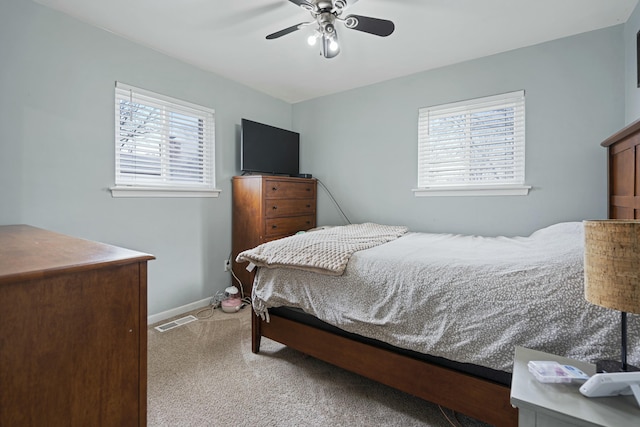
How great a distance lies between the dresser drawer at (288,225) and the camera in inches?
116

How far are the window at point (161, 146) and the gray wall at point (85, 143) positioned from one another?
0.07m

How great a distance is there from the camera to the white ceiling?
1.95 metres

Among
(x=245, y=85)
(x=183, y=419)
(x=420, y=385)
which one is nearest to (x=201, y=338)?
(x=183, y=419)

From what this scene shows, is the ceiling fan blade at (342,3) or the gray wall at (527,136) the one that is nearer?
the ceiling fan blade at (342,3)

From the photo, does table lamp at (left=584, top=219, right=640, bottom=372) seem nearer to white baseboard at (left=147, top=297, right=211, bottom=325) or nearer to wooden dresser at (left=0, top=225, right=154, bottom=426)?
wooden dresser at (left=0, top=225, right=154, bottom=426)

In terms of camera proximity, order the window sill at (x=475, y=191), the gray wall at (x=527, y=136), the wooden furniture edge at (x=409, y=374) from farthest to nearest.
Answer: the window sill at (x=475, y=191) < the gray wall at (x=527, y=136) < the wooden furniture edge at (x=409, y=374)

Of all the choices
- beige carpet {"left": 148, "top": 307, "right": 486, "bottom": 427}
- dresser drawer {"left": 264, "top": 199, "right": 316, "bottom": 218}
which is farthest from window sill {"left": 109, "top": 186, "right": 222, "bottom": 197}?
beige carpet {"left": 148, "top": 307, "right": 486, "bottom": 427}

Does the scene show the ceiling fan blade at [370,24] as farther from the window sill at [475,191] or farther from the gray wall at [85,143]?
the gray wall at [85,143]

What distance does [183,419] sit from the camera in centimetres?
140

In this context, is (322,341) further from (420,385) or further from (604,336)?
(604,336)

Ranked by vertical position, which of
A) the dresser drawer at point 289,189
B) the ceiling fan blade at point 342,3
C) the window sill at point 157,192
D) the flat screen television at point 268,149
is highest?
the ceiling fan blade at point 342,3

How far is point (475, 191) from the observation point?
8.82ft

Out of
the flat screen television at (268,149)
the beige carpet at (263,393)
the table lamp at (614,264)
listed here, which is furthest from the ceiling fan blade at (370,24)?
the beige carpet at (263,393)

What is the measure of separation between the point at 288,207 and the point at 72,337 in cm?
254
